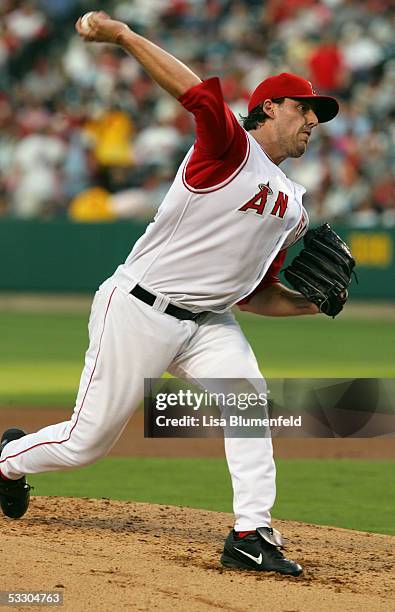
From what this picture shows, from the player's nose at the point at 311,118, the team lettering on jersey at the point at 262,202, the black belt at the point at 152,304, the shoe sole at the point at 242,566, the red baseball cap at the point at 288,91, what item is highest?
the red baseball cap at the point at 288,91

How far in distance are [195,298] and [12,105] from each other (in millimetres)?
15634

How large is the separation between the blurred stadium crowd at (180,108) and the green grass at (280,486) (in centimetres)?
942

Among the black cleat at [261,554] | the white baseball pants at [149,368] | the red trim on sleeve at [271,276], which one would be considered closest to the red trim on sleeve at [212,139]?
the white baseball pants at [149,368]

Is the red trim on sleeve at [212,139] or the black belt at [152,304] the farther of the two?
the black belt at [152,304]

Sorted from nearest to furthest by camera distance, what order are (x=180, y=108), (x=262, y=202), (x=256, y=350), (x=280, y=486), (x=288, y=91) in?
(x=262, y=202)
(x=288, y=91)
(x=280, y=486)
(x=256, y=350)
(x=180, y=108)

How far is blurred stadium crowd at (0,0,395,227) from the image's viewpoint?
17.0m

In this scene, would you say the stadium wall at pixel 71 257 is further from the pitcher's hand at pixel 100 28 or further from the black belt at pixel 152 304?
the pitcher's hand at pixel 100 28

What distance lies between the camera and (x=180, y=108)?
18.0 metres

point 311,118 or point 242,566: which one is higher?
point 311,118

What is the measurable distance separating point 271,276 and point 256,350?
8046 mm

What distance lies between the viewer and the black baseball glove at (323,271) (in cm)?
516

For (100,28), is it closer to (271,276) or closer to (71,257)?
(271,276)

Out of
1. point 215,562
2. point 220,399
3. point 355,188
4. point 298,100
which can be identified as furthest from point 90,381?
point 355,188

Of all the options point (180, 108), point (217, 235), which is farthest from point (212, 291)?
point (180, 108)
